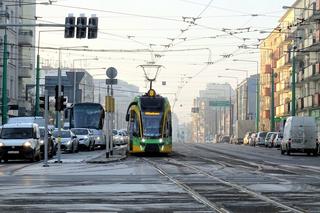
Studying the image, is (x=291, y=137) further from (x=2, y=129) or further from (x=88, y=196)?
(x=88, y=196)

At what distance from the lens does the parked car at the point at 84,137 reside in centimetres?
5219

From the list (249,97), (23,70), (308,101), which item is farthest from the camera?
(249,97)

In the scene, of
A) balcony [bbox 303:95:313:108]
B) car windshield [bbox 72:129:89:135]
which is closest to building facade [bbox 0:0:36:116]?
car windshield [bbox 72:129:89:135]

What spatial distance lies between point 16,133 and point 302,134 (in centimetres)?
2134

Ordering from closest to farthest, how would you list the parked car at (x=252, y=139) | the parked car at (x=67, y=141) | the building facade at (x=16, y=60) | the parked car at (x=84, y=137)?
the parked car at (x=67, y=141)
the parked car at (x=84, y=137)
the building facade at (x=16, y=60)
the parked car at (x=252, y=139)

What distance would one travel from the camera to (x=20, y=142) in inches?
1321

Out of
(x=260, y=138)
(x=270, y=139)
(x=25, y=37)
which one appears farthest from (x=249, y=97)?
(x=270, y=139)

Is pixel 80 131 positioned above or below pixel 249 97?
below

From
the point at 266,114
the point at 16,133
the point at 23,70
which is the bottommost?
the point at 16,133

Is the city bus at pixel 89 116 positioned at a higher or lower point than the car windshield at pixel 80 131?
higher

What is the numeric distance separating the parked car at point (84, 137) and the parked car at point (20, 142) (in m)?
16.1

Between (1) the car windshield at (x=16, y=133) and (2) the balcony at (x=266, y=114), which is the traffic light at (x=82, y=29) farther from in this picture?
(2) the balcony at (x=266, y=114)

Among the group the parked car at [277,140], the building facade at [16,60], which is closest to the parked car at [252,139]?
the parked car at [277,140]

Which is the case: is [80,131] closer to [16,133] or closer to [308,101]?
[16,133]
